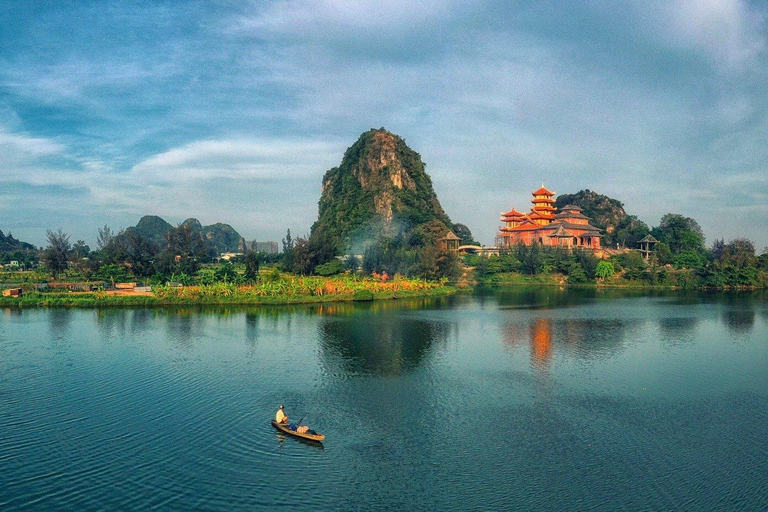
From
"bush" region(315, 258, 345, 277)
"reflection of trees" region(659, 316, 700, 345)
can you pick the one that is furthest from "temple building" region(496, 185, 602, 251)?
"reflection of trees" region(659, 316, 700, 345)

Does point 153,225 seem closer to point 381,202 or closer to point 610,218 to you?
point 381,202

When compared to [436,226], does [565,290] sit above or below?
below

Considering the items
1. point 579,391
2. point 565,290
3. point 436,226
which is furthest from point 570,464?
point 436,226

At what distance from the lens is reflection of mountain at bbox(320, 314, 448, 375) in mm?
21312

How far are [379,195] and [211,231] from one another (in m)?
70.3

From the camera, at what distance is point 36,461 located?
1231 centimetres

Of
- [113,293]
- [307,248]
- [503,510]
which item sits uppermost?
[307,248]

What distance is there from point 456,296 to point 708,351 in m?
26.2

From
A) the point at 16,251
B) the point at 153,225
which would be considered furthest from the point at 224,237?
the point at 16,251

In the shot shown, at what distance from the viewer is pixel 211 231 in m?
140

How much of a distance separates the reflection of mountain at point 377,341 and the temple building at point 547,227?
38.3 meters

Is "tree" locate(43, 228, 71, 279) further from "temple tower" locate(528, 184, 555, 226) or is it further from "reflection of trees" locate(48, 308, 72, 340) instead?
"temple tower" locate(528, 184, 555, 226)

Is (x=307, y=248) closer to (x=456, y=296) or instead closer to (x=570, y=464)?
(x=456, y=296)

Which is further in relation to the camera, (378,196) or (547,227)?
(378,196)
